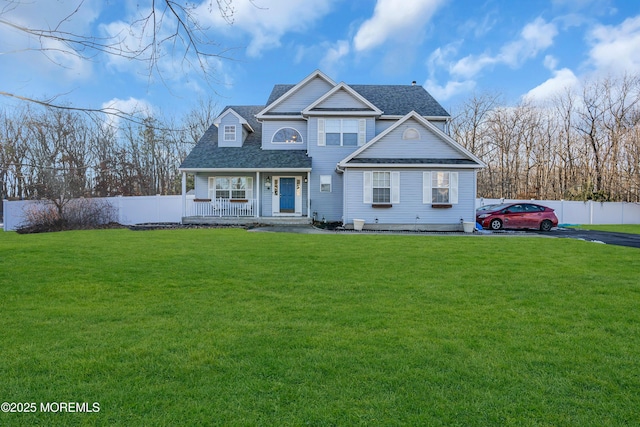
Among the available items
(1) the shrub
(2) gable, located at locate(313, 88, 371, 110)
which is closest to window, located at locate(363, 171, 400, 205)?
(2) gable, located at locate(313, 88, 371, 110)

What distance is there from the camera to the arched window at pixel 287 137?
20344 mm

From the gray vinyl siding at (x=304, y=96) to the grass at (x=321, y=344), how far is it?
14612mm

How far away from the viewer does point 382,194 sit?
17.1 m

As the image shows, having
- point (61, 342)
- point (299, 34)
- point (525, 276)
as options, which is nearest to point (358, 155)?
point (299, 34)

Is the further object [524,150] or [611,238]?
[524,150]

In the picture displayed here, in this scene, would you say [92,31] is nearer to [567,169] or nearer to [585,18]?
[585,18]

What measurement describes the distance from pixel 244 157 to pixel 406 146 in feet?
28.6

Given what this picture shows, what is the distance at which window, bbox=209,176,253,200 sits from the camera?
1995 cm

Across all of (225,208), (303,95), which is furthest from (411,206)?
(225,208)

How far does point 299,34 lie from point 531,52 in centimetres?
1603

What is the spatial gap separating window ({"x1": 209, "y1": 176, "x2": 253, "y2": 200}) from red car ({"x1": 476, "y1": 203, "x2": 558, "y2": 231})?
12695 millimetres

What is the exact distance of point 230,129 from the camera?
20.7 metres

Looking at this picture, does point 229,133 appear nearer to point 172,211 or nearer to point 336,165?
point 172,211

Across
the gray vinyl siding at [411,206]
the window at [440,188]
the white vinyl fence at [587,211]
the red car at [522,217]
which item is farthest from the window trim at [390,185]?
the white vinyl fence at [587,211]
